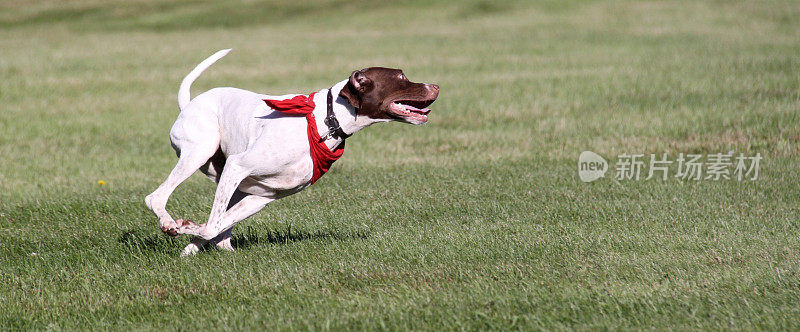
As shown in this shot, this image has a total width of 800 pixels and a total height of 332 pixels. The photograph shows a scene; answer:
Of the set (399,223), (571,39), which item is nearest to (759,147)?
(399,223)

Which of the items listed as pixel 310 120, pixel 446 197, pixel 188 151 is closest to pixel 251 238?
pixel 188 151

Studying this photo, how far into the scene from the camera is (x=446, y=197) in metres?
9.55

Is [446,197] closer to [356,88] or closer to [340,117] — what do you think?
[340,117]

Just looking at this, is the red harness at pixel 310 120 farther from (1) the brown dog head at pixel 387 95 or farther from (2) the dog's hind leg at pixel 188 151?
(2) the dog's hind leg at pixel 188 151

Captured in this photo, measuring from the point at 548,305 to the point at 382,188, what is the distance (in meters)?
4.91

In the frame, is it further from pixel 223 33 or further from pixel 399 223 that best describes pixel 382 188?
pixel 223 33

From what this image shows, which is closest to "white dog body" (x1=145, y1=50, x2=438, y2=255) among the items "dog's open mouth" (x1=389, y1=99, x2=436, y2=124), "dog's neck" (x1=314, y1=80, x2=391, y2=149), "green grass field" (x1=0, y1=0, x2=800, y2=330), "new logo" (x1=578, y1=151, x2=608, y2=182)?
"dog's neck" (x1=314, y1=80, x2=391, y2=149)

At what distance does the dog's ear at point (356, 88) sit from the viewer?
5861 mm

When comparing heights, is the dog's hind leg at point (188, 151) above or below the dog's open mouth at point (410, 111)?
below

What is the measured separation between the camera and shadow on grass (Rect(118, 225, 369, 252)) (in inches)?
296

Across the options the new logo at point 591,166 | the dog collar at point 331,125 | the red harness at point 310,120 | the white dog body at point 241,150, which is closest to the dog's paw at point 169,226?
the white dog body at point 241,150

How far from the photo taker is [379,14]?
107 feet

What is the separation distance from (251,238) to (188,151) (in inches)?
57.0

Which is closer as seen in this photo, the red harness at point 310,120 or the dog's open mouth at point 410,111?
the dog's open mouth at point 410,111
